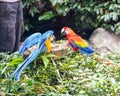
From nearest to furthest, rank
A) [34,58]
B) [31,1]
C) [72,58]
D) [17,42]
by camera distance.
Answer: [34,58]
[72,58]
[17,42]
[31,1]

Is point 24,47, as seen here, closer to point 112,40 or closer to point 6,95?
point 6,95

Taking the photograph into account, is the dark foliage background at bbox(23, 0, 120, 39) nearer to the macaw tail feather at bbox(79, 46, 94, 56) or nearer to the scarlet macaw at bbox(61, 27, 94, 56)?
the scarlet macaw at bbox(61, 27, 94, 56)

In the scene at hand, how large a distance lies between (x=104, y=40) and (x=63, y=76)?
3.53 meters

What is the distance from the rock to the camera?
195 inches

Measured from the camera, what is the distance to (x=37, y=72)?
1.62m

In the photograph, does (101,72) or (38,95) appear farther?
(101,72)

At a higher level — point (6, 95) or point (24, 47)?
point (24, 47)

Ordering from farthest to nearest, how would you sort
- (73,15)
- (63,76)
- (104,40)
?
(73,15) → (104,40) → (63,76)

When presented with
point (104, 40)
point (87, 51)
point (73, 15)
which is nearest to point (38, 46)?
point (87, 51)

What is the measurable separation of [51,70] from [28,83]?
15 cm

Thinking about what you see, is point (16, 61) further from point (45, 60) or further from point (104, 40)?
point (104, 40)

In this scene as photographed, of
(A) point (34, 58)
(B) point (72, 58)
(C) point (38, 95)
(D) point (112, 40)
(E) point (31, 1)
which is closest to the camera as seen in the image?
(C) point (38, 95)

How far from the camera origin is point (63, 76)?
1.60m

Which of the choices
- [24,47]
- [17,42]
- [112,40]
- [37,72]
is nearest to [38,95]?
[37,72]
